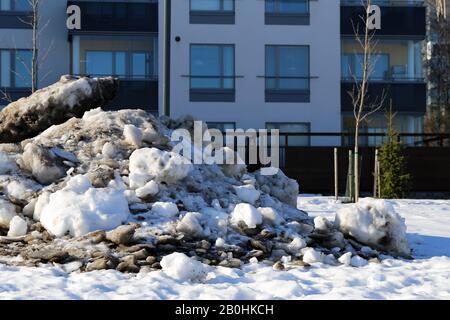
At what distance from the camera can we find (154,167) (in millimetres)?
7887

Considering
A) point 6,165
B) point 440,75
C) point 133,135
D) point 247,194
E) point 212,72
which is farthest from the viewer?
point 440,75

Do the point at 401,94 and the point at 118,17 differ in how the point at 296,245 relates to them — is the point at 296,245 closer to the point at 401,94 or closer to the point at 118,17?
the point at 401,94

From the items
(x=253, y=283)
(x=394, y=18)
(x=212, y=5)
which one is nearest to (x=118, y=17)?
(x=212, y=5)

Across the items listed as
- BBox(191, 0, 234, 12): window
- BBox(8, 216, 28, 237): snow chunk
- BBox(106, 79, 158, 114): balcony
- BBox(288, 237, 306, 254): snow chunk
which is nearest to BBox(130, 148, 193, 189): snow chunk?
BBox(8, 216, 28, 237): snow chunk

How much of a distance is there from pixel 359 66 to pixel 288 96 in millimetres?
3242

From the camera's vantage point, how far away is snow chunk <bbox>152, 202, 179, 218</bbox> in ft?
24.3

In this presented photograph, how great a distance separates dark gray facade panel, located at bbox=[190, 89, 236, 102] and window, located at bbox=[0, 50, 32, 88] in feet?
20.2

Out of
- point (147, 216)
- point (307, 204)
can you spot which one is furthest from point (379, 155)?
point (147, 216)

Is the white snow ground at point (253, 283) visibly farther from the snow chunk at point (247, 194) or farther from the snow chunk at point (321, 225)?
the snow chunk at point (247, 194)

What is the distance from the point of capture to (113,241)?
6793 millimetres

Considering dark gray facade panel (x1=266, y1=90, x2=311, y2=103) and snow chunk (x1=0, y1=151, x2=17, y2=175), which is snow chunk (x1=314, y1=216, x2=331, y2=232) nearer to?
snow chunk (x1=0, y1=151, x2=17, y2=175)

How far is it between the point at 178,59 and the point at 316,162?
7.05 m
